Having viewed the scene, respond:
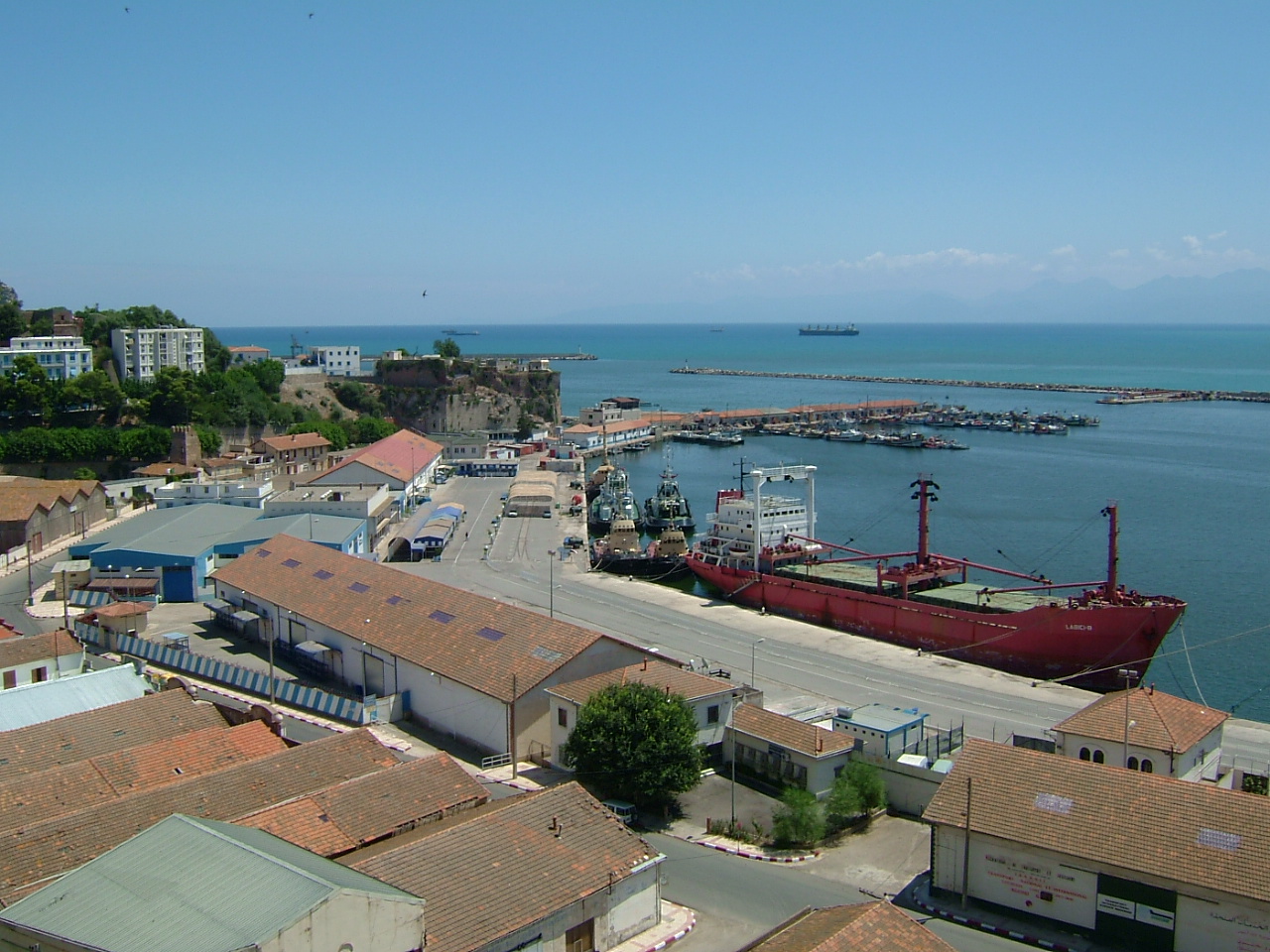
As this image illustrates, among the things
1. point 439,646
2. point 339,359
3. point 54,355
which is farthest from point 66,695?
point 339,359

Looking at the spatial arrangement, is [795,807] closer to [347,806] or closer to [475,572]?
[347,806]

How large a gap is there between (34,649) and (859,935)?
15.2m

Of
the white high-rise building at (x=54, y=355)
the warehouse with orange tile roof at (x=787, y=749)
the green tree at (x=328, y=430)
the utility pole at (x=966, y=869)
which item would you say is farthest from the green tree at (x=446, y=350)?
the utility pole at (x=966, y=869)

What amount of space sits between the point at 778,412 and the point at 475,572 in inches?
2196

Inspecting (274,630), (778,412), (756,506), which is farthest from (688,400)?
(274,630)

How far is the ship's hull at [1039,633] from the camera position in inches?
908

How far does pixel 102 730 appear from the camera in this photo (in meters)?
14.7

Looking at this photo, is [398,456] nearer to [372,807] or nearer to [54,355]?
[54,355]

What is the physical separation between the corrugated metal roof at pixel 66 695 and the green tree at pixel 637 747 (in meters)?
7.15

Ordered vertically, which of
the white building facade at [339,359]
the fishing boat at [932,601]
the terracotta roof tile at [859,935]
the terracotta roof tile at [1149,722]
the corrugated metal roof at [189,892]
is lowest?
the fishing boat at [932,601]

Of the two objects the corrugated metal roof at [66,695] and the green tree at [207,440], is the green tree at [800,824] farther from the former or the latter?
the green tree at [207,440]

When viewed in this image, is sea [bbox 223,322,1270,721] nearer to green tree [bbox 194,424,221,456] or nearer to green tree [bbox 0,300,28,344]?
green tree [bbox 194,424,221,456]

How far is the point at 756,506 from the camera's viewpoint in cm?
3250

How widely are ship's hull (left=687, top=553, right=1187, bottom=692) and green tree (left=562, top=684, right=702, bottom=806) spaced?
12.1 metres
